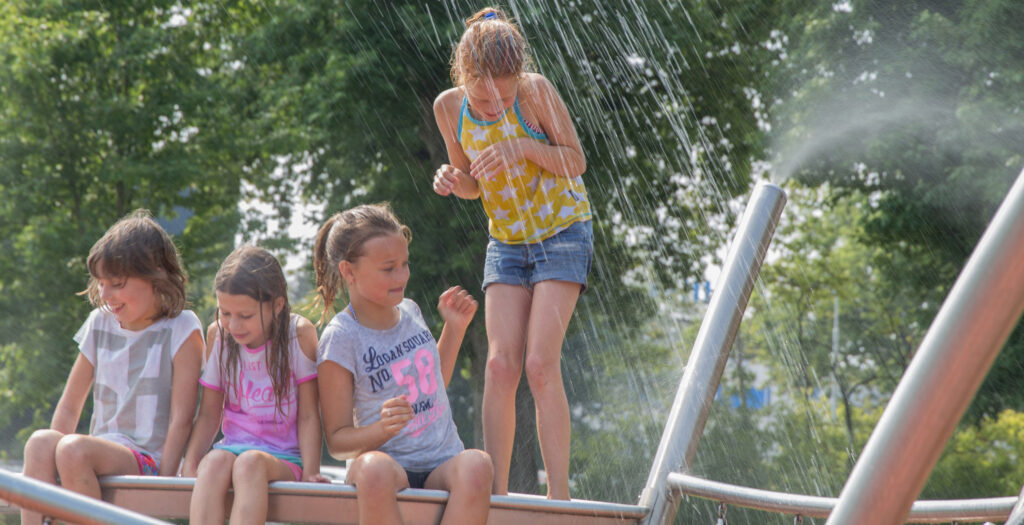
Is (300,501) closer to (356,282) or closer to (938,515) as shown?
(356,282)

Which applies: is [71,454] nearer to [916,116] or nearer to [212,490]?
[212,490]

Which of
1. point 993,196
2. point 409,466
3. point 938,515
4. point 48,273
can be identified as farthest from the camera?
point 48,273

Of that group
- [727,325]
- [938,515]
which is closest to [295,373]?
[727,325]

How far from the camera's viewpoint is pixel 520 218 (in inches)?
143

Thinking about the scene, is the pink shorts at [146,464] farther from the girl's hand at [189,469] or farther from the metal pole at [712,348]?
the metal pole at [712,348]

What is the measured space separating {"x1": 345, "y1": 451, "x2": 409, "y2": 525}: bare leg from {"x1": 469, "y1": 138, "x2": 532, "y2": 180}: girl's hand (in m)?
1.19

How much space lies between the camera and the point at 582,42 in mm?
16250

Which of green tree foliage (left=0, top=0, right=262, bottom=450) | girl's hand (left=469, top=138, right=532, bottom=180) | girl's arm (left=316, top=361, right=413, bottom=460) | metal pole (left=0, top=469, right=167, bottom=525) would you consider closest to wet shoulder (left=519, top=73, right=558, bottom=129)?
girl's hand (left=469, top=138, right=532, bottom=180)

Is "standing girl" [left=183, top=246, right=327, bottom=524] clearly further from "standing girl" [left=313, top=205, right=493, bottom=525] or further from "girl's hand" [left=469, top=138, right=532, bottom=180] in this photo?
"girl's hand" [left=469, top=138, right=532, bottom=180]

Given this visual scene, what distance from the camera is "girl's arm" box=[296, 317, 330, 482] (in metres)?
3.13

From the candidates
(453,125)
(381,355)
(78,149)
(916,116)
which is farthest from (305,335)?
(78,149)

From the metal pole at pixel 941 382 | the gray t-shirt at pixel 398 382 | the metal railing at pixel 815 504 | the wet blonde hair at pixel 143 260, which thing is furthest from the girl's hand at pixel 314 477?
the metal pole at pixel 941 382

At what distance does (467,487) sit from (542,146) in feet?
4.44

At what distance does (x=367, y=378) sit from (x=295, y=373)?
25cm
